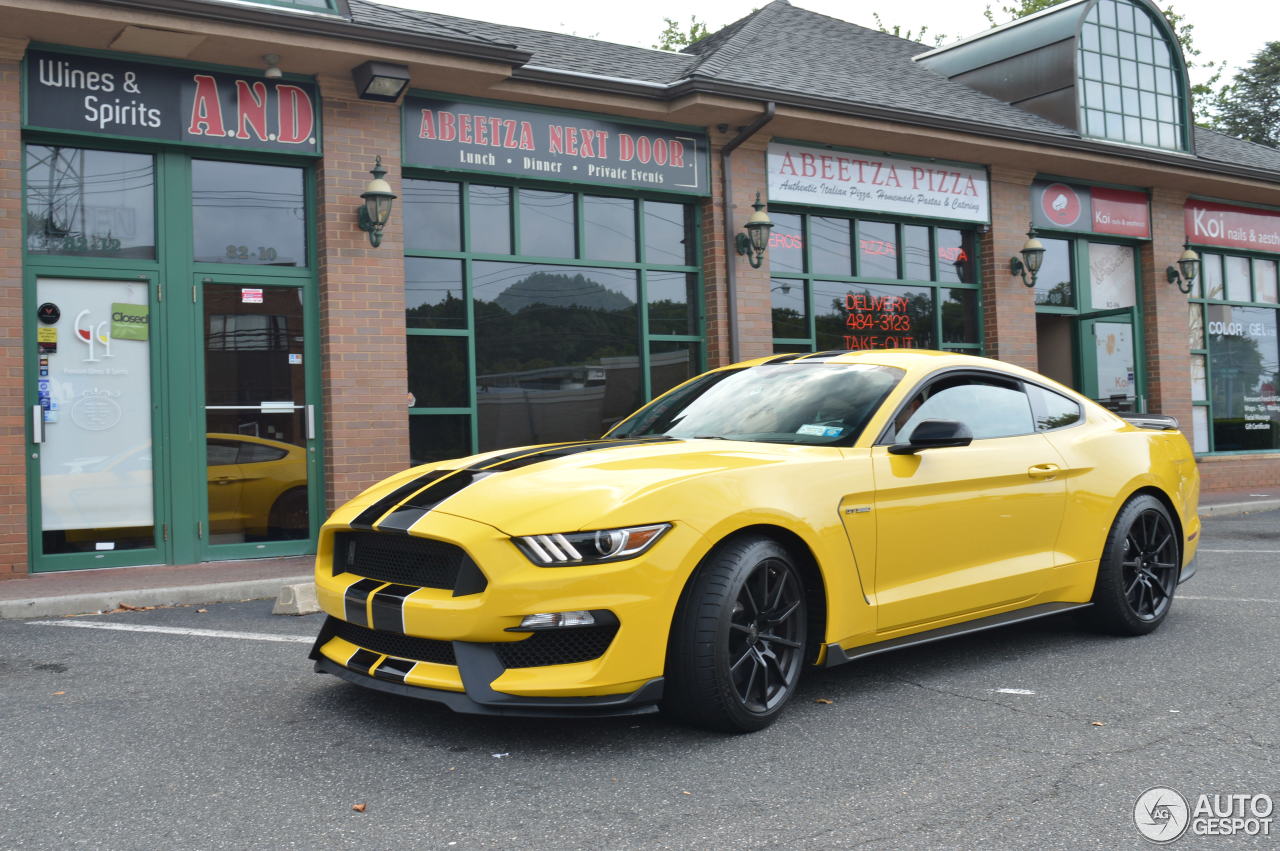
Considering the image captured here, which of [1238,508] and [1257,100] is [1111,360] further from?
[1257,100]

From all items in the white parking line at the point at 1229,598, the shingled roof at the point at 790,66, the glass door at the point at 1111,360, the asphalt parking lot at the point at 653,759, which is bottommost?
the asphalt parking lot at the point at 653,759

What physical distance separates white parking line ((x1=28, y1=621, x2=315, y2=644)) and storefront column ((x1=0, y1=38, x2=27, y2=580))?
179 cm

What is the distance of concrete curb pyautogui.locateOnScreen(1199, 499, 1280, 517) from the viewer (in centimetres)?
1321

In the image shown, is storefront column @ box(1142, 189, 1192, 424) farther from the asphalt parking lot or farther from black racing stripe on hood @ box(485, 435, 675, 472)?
black racing stripe on hood @ box(485, 435, 675, 472)

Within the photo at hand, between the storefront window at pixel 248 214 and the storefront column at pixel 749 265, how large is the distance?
178 inches

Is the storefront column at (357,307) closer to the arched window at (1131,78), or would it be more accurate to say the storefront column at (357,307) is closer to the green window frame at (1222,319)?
the arched window at (1131,78)

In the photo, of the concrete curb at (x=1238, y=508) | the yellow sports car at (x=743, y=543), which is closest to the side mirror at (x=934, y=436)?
the yellow sports car at (x=743, y=543)

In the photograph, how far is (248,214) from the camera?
955cm

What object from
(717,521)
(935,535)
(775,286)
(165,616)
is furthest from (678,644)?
(775,286)

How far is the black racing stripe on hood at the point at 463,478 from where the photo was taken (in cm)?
398

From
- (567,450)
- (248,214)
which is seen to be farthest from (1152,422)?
(248,214)

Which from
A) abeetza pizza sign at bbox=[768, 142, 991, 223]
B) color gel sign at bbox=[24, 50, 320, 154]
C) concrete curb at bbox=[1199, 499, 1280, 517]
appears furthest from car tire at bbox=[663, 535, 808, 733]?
concrete curb at bbox=[1199, 499, 1280, 517]

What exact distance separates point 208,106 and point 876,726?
7.74 meters

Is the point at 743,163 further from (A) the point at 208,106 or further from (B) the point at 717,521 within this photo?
(B) the point at 717,521
